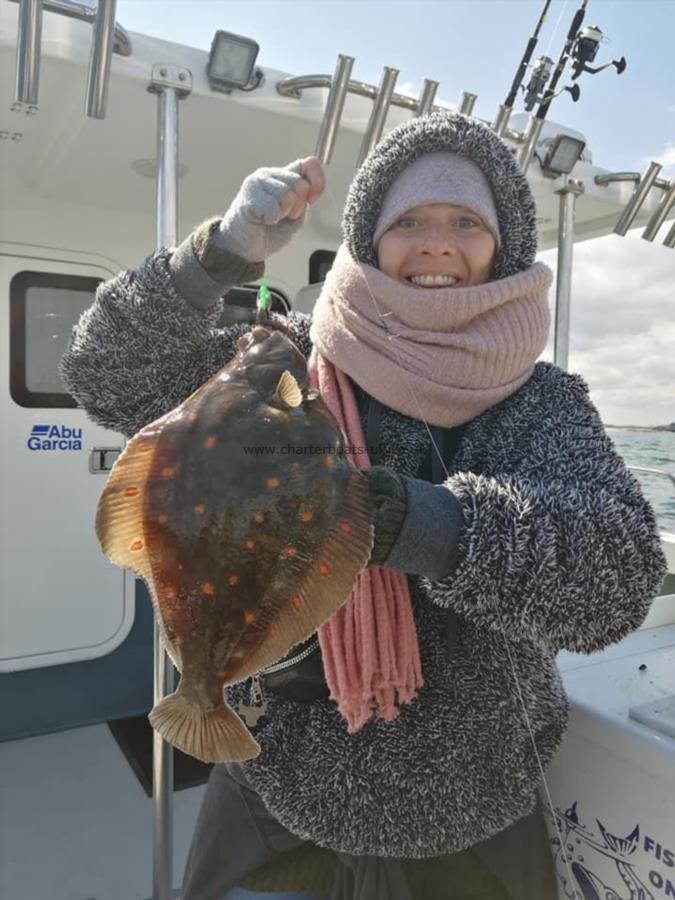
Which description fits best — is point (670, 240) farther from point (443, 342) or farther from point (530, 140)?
point (443, 342)

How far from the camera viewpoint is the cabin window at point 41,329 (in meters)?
3.89

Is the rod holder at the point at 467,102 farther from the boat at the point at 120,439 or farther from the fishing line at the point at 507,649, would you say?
the fishing line at the point at 507,649

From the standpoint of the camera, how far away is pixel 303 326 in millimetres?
1921

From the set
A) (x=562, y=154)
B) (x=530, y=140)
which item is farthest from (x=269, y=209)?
(x=562, y=154)

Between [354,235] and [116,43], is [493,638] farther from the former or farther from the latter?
[116,43]

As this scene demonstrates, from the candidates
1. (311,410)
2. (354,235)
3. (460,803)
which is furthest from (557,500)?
(354,235)

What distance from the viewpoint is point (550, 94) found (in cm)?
391

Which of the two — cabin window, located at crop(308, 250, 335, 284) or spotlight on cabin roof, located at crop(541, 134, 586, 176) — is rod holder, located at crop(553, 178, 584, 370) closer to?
spotlight on cabin roof, located at crop(541, 134, 586, 176)

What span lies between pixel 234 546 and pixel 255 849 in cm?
91

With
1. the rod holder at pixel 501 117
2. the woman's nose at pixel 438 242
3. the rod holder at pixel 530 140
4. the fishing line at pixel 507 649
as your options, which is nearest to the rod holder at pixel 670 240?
the rod holder at pixel 530 140

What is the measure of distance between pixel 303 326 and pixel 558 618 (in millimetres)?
1064

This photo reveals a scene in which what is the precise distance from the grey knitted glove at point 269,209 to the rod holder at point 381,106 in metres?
1.39

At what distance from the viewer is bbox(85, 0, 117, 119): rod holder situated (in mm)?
2209

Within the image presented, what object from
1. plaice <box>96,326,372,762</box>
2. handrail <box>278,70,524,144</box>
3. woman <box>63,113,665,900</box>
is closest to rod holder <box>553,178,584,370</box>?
handrail <box>278,70,524,144</box>
